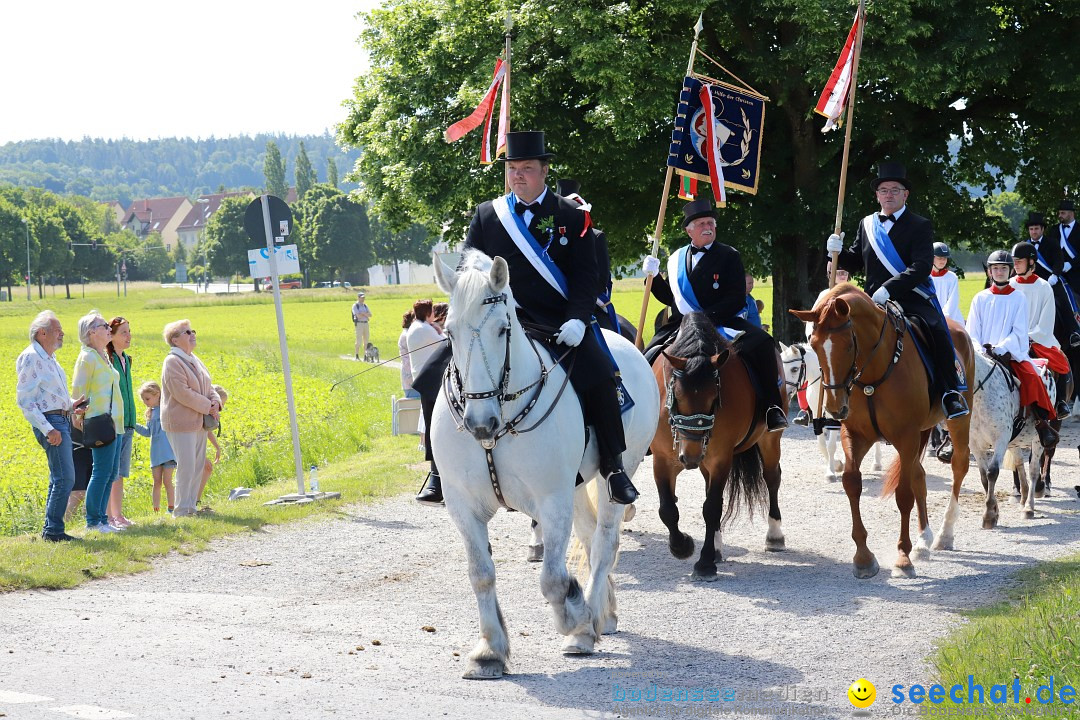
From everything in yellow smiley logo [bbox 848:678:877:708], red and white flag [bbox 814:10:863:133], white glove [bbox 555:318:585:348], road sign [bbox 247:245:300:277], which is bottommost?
yellow smiley logo [bbox 848:678:877:708]

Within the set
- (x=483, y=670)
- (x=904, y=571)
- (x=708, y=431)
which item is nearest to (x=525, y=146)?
(x=708, y=431)

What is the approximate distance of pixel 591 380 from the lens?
7.77 meters

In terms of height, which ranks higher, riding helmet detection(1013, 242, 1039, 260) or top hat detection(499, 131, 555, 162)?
top hat detection(499, 131, 555, 162)

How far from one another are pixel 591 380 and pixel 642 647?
6.05ft

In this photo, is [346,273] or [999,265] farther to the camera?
[346,273]

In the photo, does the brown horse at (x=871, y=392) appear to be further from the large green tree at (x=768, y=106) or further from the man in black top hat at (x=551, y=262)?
the large green tree at (x=768, y=106)

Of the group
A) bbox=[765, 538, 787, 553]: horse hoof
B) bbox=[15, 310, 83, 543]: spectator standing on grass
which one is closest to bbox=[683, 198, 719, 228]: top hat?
bbox=[765, 538, 787, 553]: horse hoof

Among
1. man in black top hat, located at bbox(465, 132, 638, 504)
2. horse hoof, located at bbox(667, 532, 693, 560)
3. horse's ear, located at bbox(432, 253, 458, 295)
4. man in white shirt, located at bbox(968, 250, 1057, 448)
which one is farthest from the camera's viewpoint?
man in white shirt, located at bbox(968, 250, 1057, 448)

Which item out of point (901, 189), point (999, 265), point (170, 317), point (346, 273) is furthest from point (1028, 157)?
point (346, 273)

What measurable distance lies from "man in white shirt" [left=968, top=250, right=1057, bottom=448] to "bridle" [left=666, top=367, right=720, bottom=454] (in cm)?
463

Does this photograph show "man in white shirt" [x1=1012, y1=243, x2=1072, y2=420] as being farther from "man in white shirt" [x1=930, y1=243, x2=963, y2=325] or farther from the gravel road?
the gravel road

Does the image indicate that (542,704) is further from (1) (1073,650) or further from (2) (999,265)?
(2) (999,265)

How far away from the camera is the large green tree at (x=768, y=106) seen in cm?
2144

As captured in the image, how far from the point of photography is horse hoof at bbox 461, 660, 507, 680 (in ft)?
23.3
